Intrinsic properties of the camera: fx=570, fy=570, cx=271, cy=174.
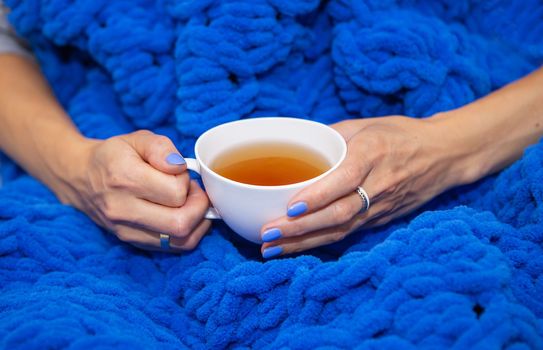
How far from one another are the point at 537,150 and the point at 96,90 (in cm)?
72

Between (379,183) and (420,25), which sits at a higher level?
(420,25)

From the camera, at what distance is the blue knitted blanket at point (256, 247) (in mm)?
581

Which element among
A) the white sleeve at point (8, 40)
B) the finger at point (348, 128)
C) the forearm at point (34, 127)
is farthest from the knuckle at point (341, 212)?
the white sleeve at point (8, 40)

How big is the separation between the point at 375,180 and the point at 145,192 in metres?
0.31

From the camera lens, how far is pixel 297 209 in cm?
65

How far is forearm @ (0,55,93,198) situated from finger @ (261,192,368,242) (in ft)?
1.17

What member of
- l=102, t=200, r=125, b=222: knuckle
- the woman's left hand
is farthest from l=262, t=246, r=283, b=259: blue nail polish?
l=102, t=200, r=125, b=222: knuckle

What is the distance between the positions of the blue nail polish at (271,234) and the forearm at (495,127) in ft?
1.08

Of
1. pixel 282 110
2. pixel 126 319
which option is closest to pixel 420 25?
pixel 282 110

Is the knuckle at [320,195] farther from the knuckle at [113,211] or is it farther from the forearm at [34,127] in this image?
the forearm at [34,127]

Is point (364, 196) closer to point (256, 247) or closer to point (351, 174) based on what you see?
point (351, 174)

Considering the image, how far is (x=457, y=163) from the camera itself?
87 centimetres

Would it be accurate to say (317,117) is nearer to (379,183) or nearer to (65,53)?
(379,183)

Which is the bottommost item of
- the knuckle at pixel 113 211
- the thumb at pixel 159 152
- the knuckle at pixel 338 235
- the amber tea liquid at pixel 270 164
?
the knuckle at pixel 338 235
